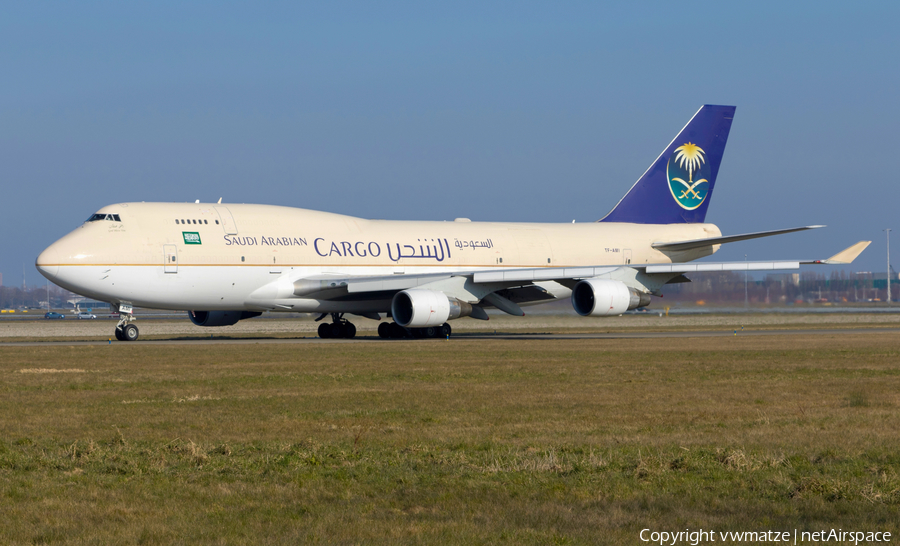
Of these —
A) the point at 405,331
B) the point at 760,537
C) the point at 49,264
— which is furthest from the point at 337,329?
the point at 760,537

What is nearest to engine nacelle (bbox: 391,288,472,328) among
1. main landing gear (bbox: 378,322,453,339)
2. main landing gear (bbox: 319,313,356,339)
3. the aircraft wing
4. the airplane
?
the airplane

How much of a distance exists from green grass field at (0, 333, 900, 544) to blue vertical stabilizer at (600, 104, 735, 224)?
22899 mm

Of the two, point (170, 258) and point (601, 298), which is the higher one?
point (170, 258)

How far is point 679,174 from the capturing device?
135 ft

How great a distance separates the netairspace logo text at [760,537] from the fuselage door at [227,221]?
26205mm

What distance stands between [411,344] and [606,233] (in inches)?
541

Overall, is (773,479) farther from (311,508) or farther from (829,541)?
(311,508)

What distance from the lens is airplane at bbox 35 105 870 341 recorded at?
29.4m

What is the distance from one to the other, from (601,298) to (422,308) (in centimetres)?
583

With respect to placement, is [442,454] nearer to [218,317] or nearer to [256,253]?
[256,253]

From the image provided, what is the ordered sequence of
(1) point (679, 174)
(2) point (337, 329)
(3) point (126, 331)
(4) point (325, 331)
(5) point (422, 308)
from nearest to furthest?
1. (5) point (422, 308)
2. (3) point (126, 331)
3. (4) point (325, 331)
4. (2) point (337, 329)
5. (1) point (679, 174)

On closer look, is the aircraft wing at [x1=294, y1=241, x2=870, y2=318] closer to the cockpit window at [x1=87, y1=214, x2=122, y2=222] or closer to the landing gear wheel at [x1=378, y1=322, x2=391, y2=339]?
the landing gear wheel at [x1=378, y1=322, x2=391, y2=339]

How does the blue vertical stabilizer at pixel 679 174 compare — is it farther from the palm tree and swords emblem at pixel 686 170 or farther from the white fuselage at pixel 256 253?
the white fuselage at pixel 256 253

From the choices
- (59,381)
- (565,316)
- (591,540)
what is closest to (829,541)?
(591,540)
